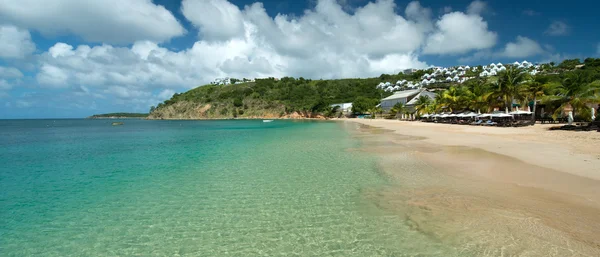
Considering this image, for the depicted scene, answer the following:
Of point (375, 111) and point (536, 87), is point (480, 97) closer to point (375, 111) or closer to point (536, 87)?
point (536, 87)

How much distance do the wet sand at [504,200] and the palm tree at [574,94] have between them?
14.2 meters

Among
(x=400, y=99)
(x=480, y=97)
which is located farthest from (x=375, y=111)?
(x=480, y=97)

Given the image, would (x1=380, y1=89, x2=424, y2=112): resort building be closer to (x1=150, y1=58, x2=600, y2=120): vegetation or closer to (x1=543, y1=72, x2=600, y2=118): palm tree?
(x1=150, y1=58, x2=600, y2=120): vegetation

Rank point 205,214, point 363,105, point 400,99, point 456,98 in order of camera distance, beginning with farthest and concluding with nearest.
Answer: point 363,105
point 400,99
point 456,98
point 205,214

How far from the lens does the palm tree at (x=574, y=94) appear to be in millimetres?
24969

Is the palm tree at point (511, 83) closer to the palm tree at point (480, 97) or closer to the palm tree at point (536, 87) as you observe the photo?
the palm tree at point (536, 87)

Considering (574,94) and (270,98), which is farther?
(270,98)

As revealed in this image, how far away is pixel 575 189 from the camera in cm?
852

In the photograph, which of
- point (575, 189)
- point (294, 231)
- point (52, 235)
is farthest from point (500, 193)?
point (52, 235)

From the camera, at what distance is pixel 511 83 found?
3406 centimetres

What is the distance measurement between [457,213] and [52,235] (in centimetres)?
911

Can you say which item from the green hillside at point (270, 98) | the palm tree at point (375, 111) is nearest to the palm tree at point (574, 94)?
the palm tree at point (375, 111)

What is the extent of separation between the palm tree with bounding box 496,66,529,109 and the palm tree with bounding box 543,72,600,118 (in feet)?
10.5

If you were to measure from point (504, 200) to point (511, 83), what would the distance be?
32.4 metres
